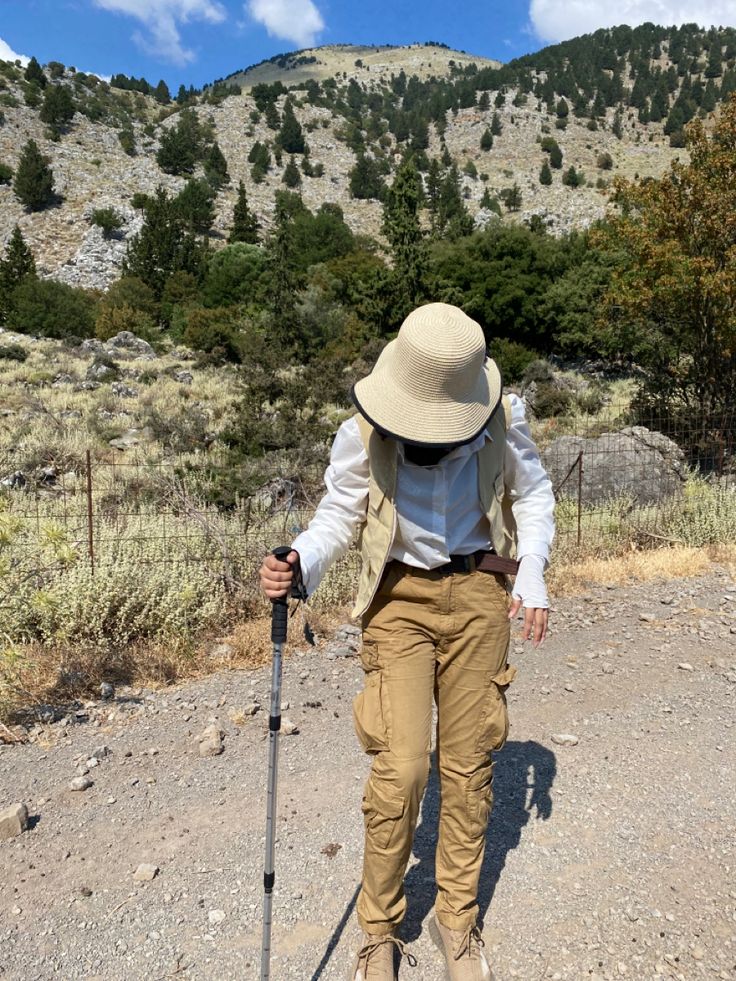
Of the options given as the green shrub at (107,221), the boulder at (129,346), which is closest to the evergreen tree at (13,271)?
the boulder at (129,346)

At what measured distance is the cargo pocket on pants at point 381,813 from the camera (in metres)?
1.99

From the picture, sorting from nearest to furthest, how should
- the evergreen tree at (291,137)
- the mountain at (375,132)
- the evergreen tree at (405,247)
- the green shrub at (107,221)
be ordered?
the evergreen tree at (405,247) → the green shrub at (107,221) → the mountain at (375,132) → the evergreen tree at (291,137)

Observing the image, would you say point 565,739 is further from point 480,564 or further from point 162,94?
point 162,94

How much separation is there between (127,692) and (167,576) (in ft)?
3.43

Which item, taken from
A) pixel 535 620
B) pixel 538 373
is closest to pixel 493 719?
pixel 535 620

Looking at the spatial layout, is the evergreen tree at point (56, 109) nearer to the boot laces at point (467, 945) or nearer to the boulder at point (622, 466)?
the boulder at point (622, 466)

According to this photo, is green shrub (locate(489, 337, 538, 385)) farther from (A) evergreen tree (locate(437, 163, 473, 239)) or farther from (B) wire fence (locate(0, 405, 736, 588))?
(A) evergreen tree (locate(437, 163, 473, 239))

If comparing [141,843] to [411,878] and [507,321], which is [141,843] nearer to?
[411,878]

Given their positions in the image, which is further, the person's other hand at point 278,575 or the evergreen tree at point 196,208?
the evergreen tree at point 196,208

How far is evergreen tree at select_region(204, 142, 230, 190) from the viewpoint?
58.1 m

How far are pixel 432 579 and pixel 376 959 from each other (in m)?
1.15

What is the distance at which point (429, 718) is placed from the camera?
2.07m

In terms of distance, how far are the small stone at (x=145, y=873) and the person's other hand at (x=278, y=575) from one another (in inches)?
55.5

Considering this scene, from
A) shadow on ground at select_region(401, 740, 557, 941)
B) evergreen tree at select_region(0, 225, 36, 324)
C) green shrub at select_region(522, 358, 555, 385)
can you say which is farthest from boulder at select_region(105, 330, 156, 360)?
shadow on ground at select_region(401, 740, 557, 941)
